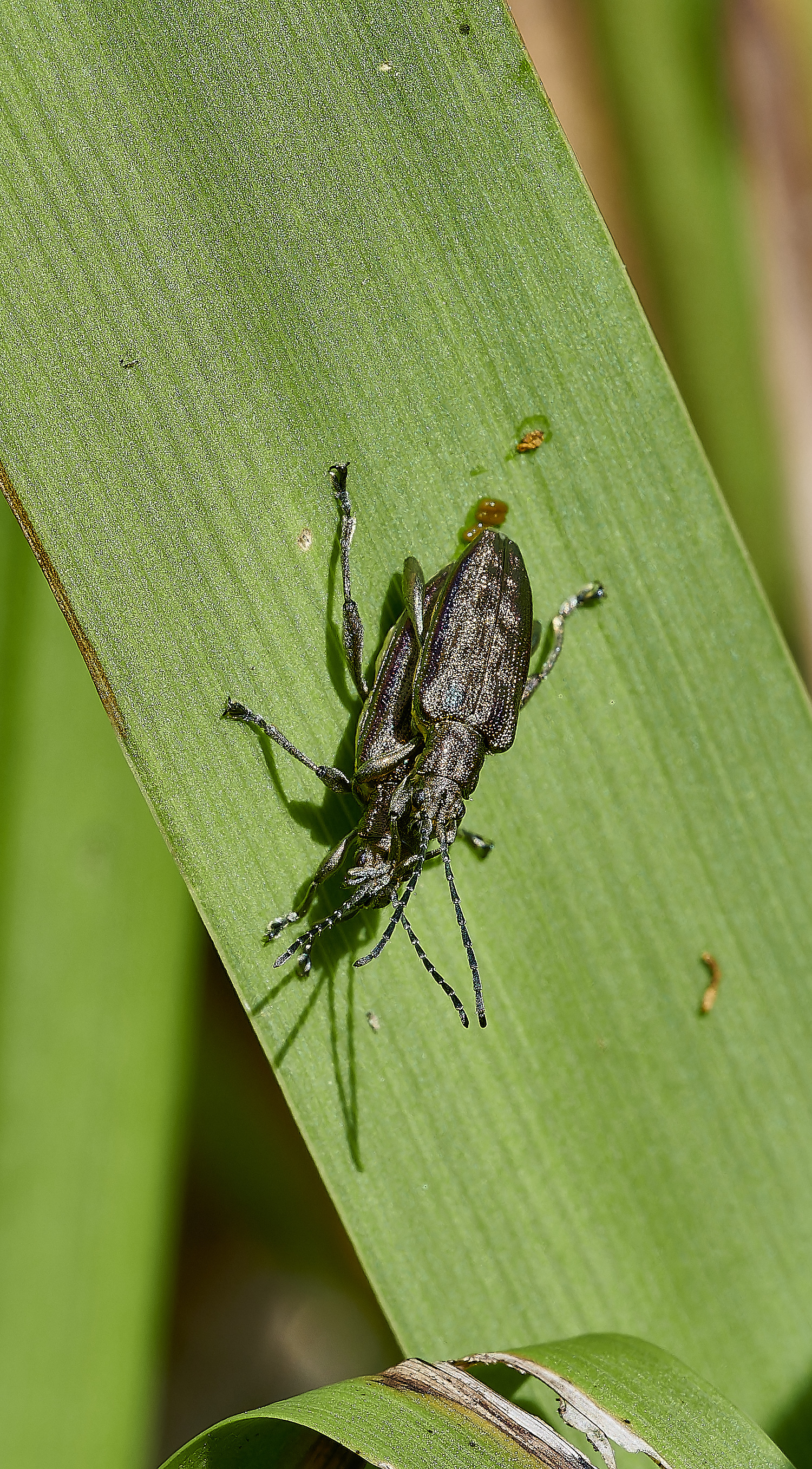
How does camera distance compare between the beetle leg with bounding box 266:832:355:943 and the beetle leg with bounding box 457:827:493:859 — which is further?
the beetle leg with bounding box 457:827:493:859

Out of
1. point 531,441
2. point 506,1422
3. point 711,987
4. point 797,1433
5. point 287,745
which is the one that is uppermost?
point 531,441

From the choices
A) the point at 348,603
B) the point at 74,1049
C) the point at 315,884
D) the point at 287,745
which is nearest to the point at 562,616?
the point at 348,603

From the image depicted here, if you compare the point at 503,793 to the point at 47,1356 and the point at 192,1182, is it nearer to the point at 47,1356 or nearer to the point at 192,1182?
the point at 47,1356

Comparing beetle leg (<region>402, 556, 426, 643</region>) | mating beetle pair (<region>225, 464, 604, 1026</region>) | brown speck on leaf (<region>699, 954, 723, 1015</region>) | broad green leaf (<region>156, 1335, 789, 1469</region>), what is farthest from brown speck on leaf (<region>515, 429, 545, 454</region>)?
broad green leaf (<region>156, 1335, 789, 1469</region>)

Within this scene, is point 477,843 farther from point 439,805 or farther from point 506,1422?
point 506,1422

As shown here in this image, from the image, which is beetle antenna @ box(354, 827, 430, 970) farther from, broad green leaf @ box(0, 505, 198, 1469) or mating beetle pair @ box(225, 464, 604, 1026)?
broad green leaf @ box(0, 505, 198, 1469)

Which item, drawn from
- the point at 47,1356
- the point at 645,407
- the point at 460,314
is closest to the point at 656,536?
the point at 645,407
